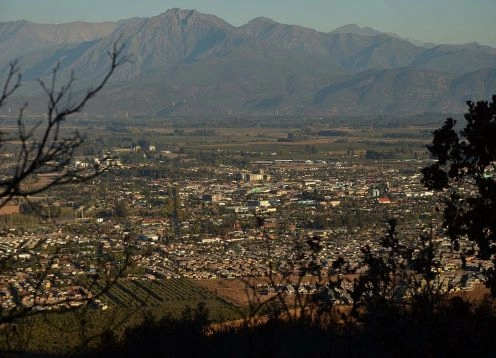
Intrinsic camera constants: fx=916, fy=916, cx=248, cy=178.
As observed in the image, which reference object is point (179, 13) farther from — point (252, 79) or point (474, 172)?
point (474, 172)

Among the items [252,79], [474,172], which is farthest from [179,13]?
[474,172]

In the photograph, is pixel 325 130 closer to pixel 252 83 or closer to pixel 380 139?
pixel 380 139

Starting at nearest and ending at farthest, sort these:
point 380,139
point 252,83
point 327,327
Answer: point 327,327, point 380,139, point 252,83

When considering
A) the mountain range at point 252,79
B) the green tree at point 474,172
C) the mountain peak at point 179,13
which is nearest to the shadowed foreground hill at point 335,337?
the green tree at point 474,172

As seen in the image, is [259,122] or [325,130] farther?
[259,122]

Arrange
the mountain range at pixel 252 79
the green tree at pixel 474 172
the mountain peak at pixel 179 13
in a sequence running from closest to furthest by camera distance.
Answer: the green tree at pixel 474 172 < the mountain range at pixel 252 79 < the mountain peak at pixel 179 13

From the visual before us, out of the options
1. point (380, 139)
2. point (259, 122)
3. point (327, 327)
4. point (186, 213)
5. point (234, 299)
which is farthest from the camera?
point (259, 122)

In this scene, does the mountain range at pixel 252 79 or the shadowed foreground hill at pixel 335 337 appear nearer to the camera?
the shadowed foreground hill at pixel 335 337

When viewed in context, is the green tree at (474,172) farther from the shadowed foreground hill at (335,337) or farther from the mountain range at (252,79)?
the mountain range at (252,79)

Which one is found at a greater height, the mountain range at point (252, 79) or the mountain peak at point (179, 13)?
the mountain peak at point (179, 13)

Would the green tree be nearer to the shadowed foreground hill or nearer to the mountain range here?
the shadowed foreground hill

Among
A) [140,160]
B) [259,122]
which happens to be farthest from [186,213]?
[259,122]
